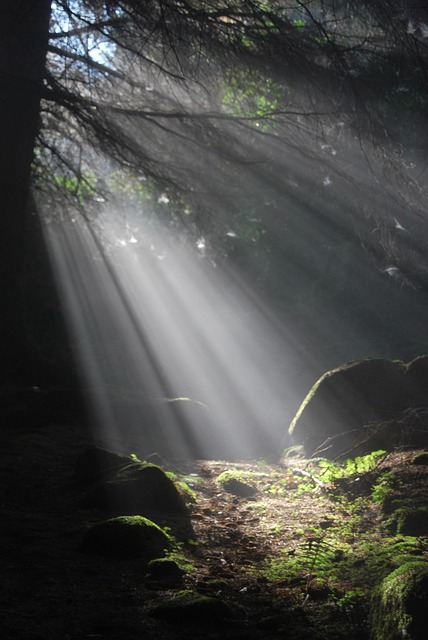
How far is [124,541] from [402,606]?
6.36 ft

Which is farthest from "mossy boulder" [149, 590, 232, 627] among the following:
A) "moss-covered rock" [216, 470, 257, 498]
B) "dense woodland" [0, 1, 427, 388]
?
"dense woodland" [0, 1, 427, 388]

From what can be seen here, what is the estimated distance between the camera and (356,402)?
27.8ft

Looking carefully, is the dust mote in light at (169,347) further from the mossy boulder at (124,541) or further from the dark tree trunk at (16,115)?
the mossy boulder at (124,541)

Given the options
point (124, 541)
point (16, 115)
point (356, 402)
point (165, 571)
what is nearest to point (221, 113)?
A: point (16, 115)

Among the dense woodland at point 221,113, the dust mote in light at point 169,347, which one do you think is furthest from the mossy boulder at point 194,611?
the dust mote in light at point 169,347

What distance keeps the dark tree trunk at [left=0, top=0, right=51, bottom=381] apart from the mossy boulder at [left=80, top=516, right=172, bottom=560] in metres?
4.66

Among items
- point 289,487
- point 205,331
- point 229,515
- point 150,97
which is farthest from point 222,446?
point 205,331

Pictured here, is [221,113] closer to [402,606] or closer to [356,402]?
[356,402]

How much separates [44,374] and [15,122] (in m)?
5.67

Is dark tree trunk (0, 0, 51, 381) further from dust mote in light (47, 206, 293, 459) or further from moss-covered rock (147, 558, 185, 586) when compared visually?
moss-covered rock (147, 558, 185, 586)

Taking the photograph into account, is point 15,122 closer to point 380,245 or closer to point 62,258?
point 380,245

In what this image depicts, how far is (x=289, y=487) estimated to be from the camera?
22.1 feet

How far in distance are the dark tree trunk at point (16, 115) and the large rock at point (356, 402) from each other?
5.03m

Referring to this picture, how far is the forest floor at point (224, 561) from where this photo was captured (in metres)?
2.93
